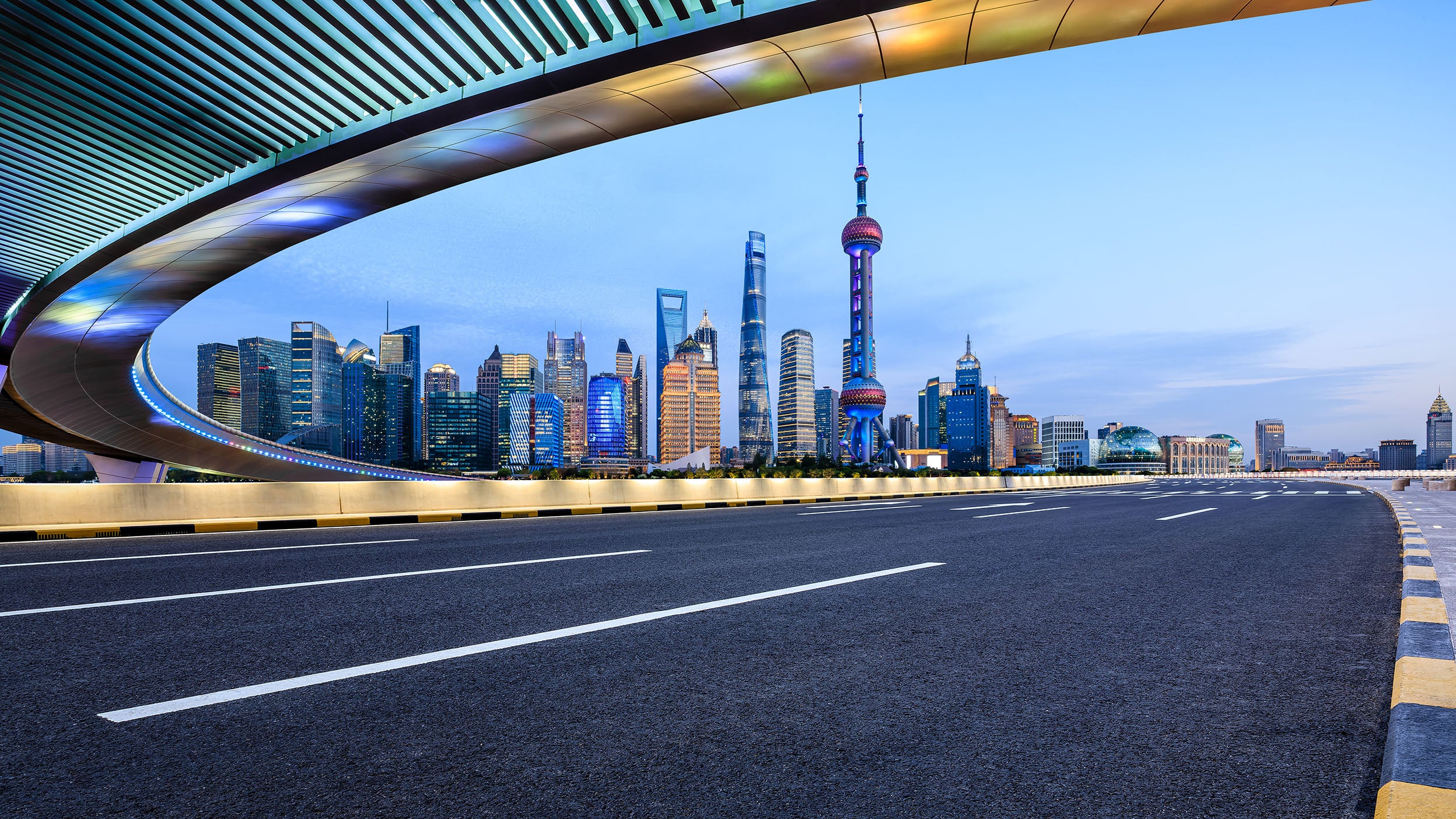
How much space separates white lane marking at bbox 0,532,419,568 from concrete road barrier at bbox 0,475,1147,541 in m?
3.47

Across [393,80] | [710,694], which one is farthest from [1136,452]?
[710,694]

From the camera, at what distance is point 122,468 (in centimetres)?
5528

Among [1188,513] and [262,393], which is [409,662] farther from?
[262,393]

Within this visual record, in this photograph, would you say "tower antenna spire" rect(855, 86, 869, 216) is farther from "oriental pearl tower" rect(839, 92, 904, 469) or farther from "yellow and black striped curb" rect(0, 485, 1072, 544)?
"yellow and black striped curb" rect(0, 485, 1072, 544)

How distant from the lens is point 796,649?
3988 mm

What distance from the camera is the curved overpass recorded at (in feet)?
36.9

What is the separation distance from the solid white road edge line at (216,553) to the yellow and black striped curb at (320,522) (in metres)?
1.06

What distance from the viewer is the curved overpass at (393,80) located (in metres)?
11.2

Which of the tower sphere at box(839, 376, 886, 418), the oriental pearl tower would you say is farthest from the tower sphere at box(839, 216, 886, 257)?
the tower sphere at box(839, 376, 886, 418)

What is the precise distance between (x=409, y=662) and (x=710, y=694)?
65.7 inches

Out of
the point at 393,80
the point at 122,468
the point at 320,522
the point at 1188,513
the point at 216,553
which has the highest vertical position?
the point at 393,80

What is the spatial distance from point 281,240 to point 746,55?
57.1 ft

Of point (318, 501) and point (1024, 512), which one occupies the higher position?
point (318, 501)

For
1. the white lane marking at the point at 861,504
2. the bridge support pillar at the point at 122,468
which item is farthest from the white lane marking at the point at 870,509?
the bridge support pillar at the point at 122,468
